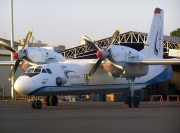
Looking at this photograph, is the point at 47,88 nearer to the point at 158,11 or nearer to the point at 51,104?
the point at 51,104

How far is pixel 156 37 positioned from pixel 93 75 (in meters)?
8.33

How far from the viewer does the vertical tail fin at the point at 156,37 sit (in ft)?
121

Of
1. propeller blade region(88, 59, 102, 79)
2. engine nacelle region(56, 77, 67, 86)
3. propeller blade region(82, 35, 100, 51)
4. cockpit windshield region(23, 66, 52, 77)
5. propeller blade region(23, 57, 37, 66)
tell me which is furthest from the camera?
propeller blade region(23, 57, 37, 66)

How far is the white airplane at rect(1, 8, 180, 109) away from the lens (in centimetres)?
2762

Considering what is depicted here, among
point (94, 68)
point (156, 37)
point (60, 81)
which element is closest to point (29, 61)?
point (60, 81)

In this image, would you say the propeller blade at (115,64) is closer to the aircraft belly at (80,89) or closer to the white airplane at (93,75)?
Answer: the white airplane at (93,75)

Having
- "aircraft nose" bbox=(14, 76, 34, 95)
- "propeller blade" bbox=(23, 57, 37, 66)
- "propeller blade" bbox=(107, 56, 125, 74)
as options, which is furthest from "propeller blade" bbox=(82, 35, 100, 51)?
"aircraft nose" bbox=(14, 76, 34, 95)

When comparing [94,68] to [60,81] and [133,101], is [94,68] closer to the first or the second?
[60,81]

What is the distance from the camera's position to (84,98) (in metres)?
49.1

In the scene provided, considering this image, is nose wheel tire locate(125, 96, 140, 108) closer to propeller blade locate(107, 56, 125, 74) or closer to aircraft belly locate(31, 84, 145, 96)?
propeller blade locate(107, 56, 125, 74)

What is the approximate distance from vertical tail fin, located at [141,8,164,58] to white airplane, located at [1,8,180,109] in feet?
9.42

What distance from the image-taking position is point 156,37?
37562 millimetres

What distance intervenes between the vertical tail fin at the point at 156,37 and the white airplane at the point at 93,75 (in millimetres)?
2870

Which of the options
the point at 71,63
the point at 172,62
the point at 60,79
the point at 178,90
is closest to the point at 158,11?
the point at 172,62
